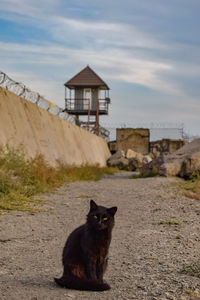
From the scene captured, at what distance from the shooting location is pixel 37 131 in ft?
51.0

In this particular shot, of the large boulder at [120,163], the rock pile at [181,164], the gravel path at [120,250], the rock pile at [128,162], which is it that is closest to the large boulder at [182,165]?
the rock pile at [181,164]

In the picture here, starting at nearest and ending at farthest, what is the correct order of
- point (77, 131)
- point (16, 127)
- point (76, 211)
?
point (76, 211) → point (16, 127) → point (77, 131)

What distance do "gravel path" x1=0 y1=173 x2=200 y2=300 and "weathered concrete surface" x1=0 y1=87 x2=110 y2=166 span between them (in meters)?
3.76

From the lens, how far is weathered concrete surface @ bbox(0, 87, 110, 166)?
12937 mm

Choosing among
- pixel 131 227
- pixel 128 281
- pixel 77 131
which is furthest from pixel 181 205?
pixel 77 131

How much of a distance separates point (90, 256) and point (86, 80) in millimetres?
40522

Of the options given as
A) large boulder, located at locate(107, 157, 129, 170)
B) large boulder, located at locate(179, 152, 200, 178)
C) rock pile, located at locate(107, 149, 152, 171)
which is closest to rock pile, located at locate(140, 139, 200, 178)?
large boulder, located at locate(179, 152, 200, 178)

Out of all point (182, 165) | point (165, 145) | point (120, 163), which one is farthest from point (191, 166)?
point (165, 145)

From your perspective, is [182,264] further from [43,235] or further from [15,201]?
[15,201]

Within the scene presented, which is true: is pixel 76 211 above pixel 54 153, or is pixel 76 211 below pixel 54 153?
below

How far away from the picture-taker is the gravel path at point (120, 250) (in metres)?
3.57

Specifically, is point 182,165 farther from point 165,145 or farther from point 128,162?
point 165,145

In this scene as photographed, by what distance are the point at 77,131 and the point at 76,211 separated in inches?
663

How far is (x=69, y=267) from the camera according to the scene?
3.50 m
